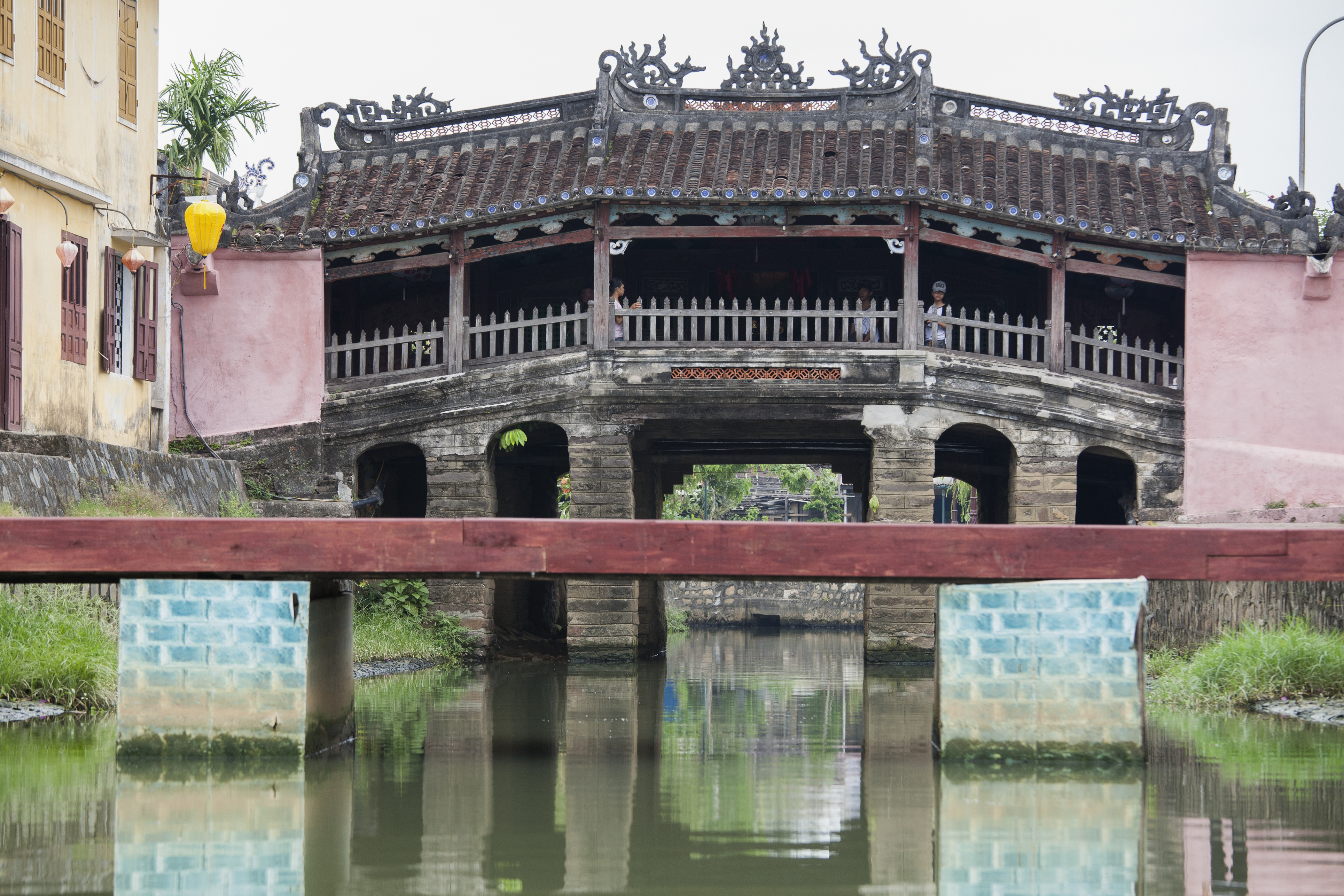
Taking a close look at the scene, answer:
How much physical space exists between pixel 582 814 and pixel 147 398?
12.7 meters

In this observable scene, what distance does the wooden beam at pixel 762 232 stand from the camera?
68.5 feet

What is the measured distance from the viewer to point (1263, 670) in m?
14.6

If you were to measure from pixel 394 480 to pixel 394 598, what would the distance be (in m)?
4.45

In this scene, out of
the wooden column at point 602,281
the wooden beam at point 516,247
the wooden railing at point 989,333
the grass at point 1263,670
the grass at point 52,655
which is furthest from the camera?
the wooden beam at point 516,247

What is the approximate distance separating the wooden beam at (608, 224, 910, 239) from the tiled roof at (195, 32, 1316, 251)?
369 mm

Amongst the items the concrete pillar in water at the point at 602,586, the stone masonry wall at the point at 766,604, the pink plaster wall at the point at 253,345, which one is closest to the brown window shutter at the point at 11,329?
the pink plaster wall at the point at 253,345

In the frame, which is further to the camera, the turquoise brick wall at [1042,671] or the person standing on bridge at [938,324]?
the person standing on bridge at [938,324]

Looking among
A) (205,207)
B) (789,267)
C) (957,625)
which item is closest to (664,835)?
(957,625)

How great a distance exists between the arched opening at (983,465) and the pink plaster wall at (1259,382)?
2967mm

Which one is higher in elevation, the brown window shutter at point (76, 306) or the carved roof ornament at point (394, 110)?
the carved roof ornament at point (394, 110)

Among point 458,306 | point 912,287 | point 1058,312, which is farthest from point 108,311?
point 1058,312

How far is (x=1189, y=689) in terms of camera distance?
15.2 meters

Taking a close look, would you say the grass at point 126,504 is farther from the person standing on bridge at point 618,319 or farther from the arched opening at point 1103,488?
the arched opening at point 1103,488

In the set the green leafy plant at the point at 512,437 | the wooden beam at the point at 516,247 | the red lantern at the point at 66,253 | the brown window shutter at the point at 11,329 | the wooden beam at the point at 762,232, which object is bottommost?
the green leafy plant at the point at 512,437
